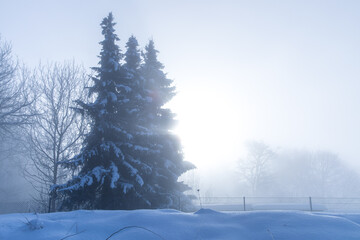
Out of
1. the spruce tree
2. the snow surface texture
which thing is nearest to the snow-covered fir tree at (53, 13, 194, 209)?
the spruce tree

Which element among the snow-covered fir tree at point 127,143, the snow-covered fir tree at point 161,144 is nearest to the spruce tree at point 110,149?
the snow-covered fir tree at point 127,143

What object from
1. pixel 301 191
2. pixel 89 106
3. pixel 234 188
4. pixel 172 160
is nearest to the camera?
pixel 89 106

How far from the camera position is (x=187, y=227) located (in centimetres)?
392

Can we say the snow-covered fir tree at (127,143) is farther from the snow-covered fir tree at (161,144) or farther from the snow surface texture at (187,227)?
the snow surface texture at (187,227)

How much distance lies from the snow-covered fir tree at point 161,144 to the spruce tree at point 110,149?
1.06 m

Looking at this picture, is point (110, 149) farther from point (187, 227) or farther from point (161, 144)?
point (187, 227)

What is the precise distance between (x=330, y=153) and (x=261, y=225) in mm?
51951

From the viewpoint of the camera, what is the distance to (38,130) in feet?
56.2

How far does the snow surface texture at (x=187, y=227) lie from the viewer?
3.46 m

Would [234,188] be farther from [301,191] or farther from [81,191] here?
[81,191]

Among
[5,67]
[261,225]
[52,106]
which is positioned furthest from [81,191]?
[5,67]

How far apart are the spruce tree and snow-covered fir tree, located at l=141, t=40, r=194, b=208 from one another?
106 cm

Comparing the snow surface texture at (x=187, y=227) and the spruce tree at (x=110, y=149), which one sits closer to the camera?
the snow surface texture at (x=187, y=227)

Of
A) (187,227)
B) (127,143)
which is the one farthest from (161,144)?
(187,227)
